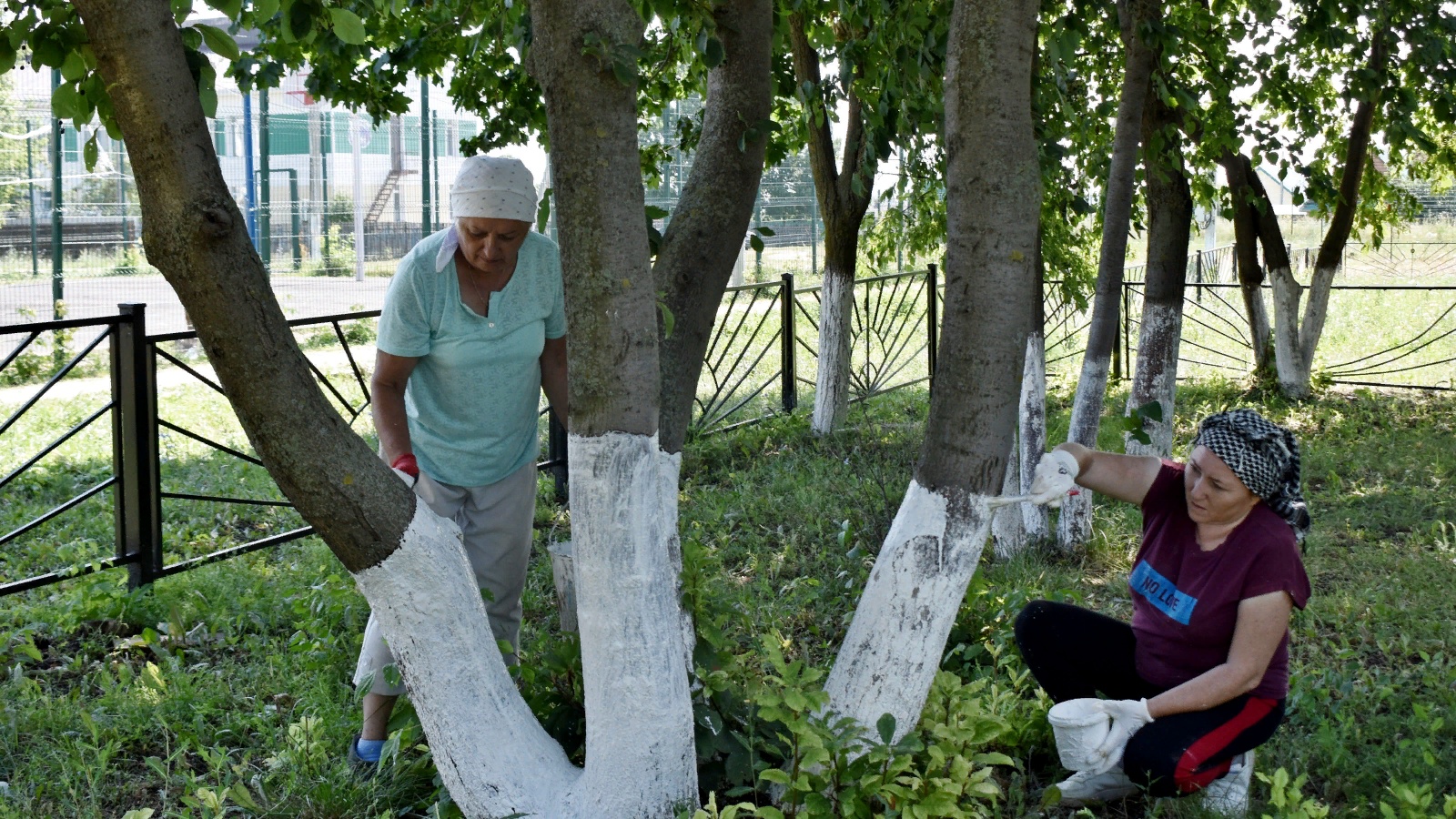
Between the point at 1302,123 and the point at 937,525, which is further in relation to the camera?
the point at 1302,123

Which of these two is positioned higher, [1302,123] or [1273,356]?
[1302,123]

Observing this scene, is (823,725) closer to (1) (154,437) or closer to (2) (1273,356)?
(1) (154,437)

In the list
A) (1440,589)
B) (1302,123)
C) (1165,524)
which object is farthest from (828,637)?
(1302,123)

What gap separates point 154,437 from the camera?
429cm

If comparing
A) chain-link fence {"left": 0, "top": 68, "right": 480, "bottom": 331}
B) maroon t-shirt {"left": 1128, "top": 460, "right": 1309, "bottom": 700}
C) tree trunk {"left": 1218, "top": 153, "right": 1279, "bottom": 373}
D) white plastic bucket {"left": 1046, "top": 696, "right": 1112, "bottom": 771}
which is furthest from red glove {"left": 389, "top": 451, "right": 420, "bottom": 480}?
chain-link fence {"left": 0, "top": 68, "right": 480, "bottom": 331}

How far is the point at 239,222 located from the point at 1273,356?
8.55m

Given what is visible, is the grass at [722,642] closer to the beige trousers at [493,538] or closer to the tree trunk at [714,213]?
the beige trousers at [493,538]

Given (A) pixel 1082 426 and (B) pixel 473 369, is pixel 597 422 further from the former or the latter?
(A) pixel 1082 426

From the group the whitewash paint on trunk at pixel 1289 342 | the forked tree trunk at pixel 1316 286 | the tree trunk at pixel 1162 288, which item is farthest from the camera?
the whitewash paint on trunk at pixel 1289 342

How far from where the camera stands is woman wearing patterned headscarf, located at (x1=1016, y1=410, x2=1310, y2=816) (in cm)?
265

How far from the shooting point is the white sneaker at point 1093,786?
110 inches

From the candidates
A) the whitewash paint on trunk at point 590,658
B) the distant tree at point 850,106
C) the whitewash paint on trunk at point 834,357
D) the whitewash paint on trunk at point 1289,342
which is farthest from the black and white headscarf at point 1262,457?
the whitewash paint on trunk at point 1289,342

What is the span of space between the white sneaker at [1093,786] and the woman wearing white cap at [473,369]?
4.35 ft

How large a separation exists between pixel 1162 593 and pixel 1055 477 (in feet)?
1.38
